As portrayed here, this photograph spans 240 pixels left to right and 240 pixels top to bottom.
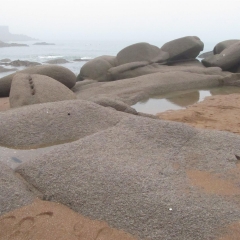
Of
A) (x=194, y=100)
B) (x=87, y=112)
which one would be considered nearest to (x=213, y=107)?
(x=194, y=100)

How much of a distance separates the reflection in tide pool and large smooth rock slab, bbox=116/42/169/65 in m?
3.22

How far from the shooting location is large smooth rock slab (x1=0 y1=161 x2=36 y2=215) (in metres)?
2.26

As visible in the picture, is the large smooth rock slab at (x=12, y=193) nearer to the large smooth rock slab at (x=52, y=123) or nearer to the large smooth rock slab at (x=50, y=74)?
the large smooth rock slab at (x=52, y=123)

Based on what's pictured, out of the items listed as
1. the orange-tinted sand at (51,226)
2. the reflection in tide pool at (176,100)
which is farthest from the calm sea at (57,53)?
the orange-tinted sand at (51,226)

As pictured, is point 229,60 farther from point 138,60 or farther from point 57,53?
point 57,53

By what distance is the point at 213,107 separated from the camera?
5891mm

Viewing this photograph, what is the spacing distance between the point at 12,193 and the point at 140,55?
9.06 metres

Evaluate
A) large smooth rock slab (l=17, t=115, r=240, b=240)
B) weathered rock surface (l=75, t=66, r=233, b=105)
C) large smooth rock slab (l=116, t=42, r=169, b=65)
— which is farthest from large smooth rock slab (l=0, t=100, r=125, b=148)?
large smooth rock slab (l=116, t=42, r=169, b=65)

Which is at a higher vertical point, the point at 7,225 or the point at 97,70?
the point at 7,225

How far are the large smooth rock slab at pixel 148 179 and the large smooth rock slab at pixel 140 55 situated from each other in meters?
7.58

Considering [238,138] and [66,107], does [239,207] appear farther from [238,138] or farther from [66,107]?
[66,107]

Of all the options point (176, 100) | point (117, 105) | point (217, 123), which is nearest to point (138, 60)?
point (176, 100)

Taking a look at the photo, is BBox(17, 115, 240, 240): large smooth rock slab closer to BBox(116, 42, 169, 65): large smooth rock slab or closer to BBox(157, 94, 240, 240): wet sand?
BBox(157, 94, 240, 240): wet sand

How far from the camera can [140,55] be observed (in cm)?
1078
